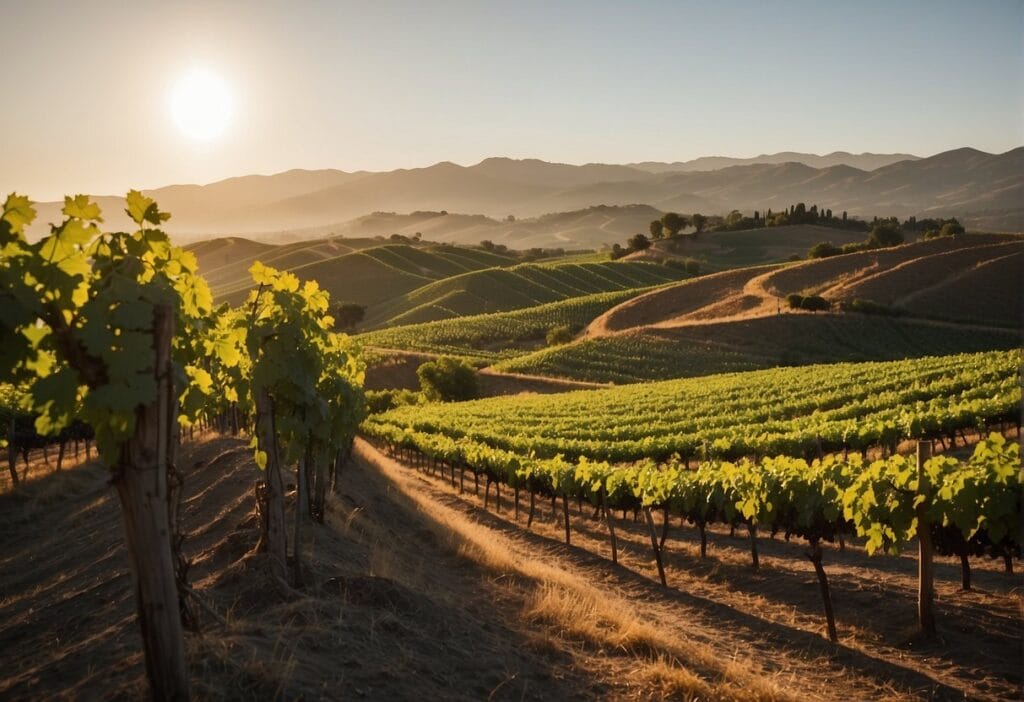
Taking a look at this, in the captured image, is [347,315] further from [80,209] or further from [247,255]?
[80,209]

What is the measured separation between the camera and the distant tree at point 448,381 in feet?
193

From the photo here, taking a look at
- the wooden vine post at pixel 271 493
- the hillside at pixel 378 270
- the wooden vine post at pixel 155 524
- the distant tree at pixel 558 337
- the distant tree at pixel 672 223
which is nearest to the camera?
the wooden vine post at pixel 155 524

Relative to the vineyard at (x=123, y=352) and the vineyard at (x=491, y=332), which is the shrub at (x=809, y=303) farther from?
the vineyard at (x=123, y=352)

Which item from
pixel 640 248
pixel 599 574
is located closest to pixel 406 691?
pixel 599 574

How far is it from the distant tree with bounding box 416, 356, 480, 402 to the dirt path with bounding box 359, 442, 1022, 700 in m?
40.4

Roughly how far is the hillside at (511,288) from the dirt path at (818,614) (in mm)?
87543

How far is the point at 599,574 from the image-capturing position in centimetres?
1579

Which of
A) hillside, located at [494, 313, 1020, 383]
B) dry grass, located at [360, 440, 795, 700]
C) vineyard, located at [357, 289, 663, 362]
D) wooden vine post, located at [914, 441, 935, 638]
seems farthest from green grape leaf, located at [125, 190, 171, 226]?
vineyard, located at [357, 289, 663, 362]

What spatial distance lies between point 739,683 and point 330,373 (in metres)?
7.54

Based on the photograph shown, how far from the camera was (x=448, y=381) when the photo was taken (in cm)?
5869

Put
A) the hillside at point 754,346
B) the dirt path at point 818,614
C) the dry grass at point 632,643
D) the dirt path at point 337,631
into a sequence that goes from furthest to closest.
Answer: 1. the hillside at point 754,346
2. the dirt path at point 818,614
3. the dry grass at point 632,643
4. the dirt path at point 337,631

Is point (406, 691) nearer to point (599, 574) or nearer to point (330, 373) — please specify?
point (330, 373)

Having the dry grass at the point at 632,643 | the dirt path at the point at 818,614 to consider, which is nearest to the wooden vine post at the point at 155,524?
the dry grass at the point at 632,643

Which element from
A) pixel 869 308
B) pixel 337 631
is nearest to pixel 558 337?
pixel 869 308
